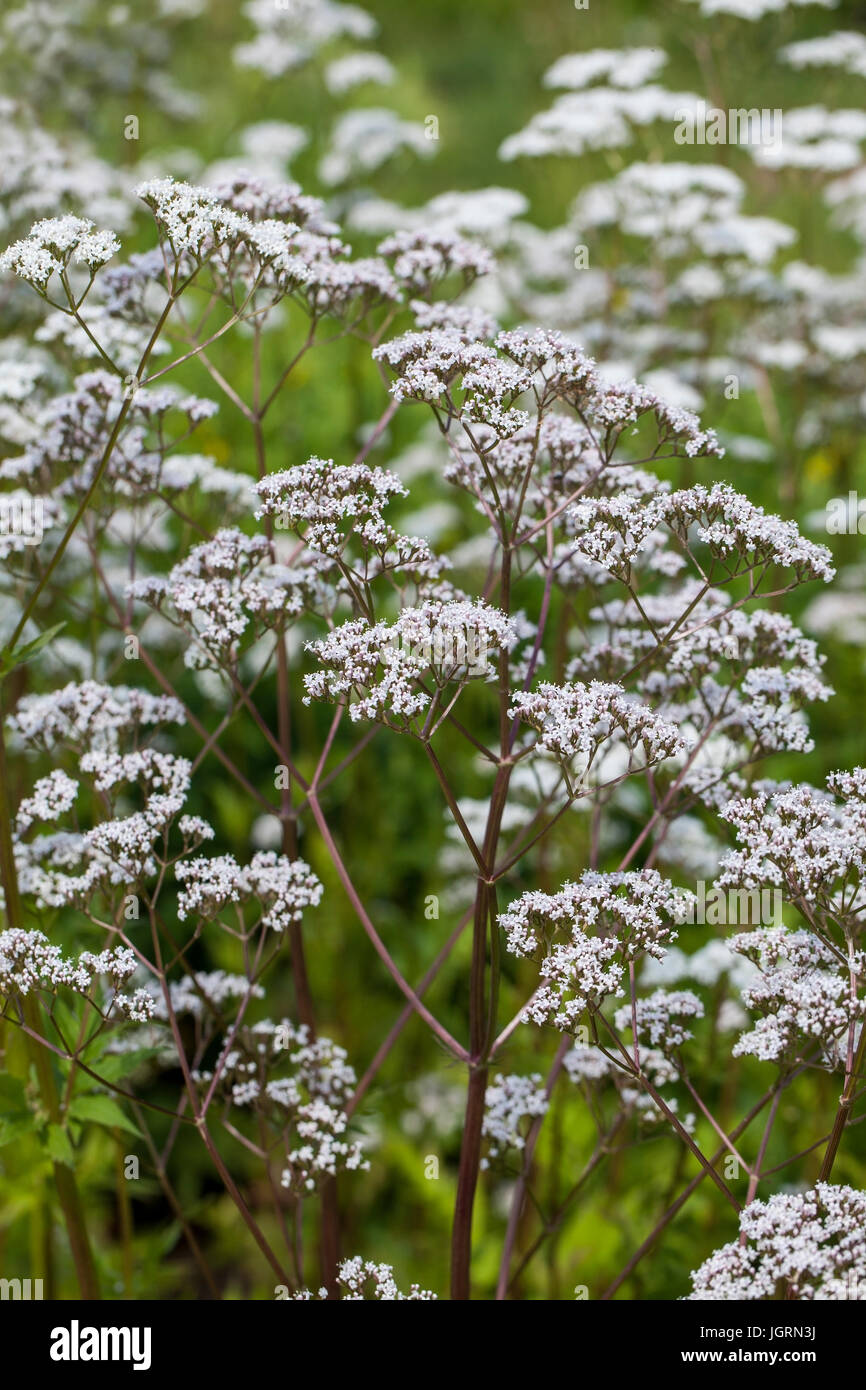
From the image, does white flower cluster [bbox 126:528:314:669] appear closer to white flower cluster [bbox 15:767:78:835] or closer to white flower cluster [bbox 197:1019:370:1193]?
white flower cluster [bbox 15:767:78:835]

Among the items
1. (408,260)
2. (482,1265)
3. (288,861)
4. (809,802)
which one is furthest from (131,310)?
(482,1265)

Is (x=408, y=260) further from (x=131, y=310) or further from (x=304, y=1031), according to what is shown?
(x=304, y=1031)

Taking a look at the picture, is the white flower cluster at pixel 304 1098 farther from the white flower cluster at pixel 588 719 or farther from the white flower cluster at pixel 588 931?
the white flower cluster at pixel 588 719

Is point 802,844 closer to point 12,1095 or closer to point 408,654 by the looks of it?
point 408,654

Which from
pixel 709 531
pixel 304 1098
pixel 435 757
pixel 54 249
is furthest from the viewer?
pixel 304 1098

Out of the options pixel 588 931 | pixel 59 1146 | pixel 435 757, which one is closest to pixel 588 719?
pixel 435 757

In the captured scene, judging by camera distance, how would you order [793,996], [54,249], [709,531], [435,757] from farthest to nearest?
[54,249], [709,531], [435,757], [793,996]

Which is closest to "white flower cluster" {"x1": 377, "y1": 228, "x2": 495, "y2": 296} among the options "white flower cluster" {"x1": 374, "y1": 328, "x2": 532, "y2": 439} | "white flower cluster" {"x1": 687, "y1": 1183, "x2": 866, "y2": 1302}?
"white flower cluster" {"x1": 374, "y1": 328, "x2": 532, "y2": 439}

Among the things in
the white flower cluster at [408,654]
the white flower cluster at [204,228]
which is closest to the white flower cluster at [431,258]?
the white flower cluster at [204,228]
